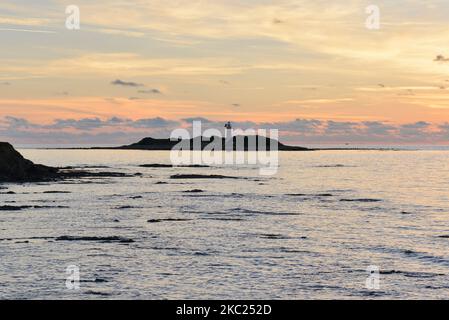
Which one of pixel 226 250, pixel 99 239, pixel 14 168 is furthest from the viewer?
pixel 14 168

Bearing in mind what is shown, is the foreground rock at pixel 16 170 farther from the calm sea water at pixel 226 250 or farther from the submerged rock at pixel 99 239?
the submerged rock at pixel 99 239

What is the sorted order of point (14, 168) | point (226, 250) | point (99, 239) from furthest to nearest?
point (14, 168), point (99, 239), point (226, 250)

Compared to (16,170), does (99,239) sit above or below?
below

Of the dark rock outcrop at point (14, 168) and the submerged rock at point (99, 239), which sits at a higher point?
the dark rock outcrop at point (14, 168)

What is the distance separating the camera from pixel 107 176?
117m

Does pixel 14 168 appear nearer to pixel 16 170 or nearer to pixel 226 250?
pixel 16 170

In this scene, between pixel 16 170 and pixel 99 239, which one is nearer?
pixel 99 239

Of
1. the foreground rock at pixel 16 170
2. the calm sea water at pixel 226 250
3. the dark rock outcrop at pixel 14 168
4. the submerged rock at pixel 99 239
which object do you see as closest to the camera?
the calm sea water at pixel 226 250

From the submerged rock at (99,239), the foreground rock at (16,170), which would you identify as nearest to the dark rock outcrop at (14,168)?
the foreground rock at (16,170)

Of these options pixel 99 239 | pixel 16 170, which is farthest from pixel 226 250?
pixel 16 170

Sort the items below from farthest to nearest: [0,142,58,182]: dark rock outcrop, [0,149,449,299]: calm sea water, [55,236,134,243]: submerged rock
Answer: [0,142,58,182]: dark rock outcrop, [55,236,134,243]: submerged rock, [0,149,449,299]: calm sea water

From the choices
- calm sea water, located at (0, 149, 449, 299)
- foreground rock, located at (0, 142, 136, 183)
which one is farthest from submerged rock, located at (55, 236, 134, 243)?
foreground rock, located at (0, 142, 136, 183)

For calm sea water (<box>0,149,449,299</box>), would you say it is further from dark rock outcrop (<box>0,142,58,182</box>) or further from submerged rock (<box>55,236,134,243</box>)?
dark rock outcrop (<box>0,142,58,182</box>)

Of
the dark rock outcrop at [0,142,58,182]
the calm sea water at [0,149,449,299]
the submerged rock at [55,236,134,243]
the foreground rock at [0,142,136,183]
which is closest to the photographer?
the calm sea water at [0,149,449,299]
